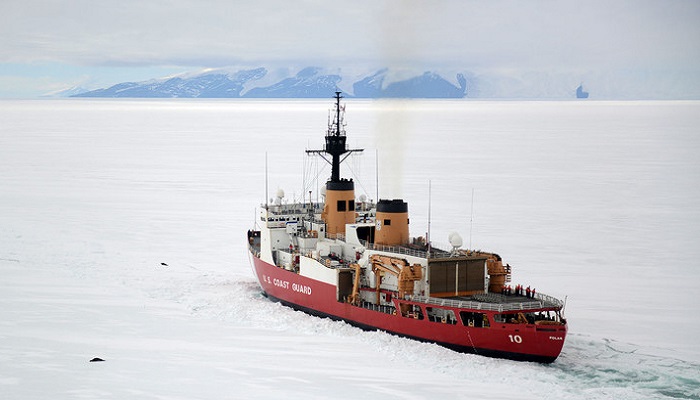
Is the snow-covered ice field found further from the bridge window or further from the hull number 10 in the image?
the bridge window

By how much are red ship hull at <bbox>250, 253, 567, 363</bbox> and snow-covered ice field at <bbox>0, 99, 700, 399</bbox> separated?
0.48 meters

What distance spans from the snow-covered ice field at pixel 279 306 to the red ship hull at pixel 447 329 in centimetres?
48

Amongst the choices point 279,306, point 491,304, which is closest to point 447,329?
point 491,304

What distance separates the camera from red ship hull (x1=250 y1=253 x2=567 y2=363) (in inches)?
979

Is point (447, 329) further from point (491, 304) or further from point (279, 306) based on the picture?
point (279, 306)

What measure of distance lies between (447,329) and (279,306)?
28.7ft

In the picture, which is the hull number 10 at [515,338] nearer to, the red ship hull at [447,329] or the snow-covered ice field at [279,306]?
the red ship hull at [447,329]

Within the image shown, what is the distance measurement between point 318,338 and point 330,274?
2849 millimetres

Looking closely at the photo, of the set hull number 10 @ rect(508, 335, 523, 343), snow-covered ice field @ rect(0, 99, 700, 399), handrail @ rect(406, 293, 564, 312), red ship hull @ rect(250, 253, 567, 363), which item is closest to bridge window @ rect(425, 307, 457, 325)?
handrail @ rect(406, 293, 564, 312)

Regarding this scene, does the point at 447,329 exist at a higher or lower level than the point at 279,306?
higher

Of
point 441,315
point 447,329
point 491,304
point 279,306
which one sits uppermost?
point 491,304

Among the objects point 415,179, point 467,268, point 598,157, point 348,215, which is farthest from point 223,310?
point 598,157

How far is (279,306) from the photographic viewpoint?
32812 mm

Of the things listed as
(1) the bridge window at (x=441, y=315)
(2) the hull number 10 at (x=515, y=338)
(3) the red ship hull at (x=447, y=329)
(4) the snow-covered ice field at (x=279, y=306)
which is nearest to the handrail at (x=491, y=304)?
(3) the red ship hull at (x=447, y=329)
